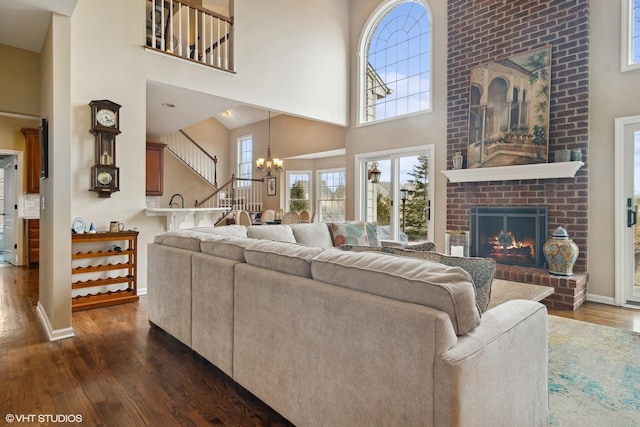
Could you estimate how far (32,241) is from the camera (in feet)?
20.7

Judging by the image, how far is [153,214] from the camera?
14.1 ft

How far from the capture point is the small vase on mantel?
3.90 m

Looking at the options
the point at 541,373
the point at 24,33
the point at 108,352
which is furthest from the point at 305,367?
the point at 24,33

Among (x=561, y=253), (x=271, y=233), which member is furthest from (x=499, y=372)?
(x=561, y=253)

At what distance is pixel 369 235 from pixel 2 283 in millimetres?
5069

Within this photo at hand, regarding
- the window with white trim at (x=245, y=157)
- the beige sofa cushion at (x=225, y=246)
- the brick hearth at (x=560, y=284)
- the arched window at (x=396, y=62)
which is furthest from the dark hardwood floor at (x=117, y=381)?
the window with white trim at (x=245, y=157)

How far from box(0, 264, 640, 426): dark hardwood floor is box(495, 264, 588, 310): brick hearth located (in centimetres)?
41

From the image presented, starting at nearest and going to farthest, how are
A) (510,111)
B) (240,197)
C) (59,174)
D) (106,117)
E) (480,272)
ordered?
(480,272) → (59,174) → (106,117) → (510,111) → (240,197)

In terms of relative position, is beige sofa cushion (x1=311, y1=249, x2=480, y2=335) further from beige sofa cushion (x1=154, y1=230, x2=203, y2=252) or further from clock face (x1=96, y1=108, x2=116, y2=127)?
clock face (x1=96, y1=108, x2=116, y2=127)

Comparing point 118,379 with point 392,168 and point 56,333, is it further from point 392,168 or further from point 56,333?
point 392,168

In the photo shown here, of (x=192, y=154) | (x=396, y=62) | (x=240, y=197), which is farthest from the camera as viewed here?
(x=240, y=197)

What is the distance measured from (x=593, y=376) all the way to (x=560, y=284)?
70.6 inches

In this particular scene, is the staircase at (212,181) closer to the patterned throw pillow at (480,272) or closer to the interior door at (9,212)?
the interior door at (9,212)

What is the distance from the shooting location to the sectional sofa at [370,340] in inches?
43.9
